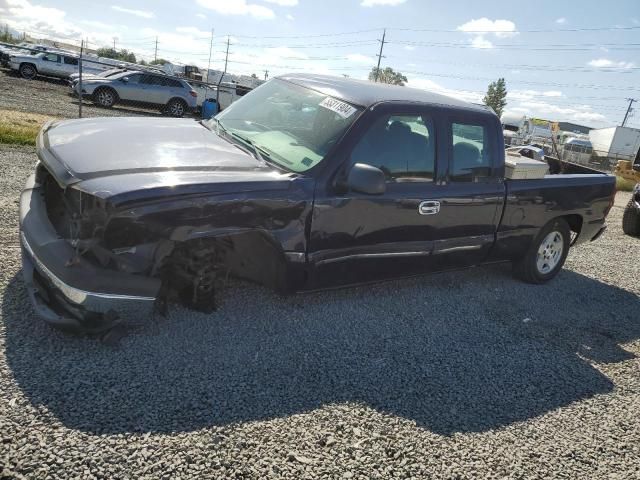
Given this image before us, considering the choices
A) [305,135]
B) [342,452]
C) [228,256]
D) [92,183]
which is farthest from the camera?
[305,135]

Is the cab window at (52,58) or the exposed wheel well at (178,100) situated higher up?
the cab window at (52,58)

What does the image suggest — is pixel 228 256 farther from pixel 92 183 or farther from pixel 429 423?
pixel 429 423

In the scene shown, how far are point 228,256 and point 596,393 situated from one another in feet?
8.87

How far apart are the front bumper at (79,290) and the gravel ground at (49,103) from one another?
1272 cm

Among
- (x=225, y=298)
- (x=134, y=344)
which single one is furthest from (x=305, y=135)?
(x=134, y=344)

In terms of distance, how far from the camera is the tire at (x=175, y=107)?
66.1ft

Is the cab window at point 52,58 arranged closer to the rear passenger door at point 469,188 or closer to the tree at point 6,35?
the rear passenger door at point 469,188

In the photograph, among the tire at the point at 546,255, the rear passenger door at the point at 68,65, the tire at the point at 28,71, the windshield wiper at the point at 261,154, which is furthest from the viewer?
the rear passenger door at the point at 68,65

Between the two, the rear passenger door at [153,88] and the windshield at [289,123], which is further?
the rear passenger door at [153,88]

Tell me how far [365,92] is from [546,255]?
2.84 meters

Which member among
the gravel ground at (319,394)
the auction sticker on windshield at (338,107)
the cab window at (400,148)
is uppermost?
the auction sticker on windshield at (338,107)

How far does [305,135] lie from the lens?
12.3 ft

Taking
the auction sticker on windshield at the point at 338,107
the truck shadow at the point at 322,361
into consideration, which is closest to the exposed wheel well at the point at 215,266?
the truck shadow at the point at 322,361

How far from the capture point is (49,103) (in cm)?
1684
